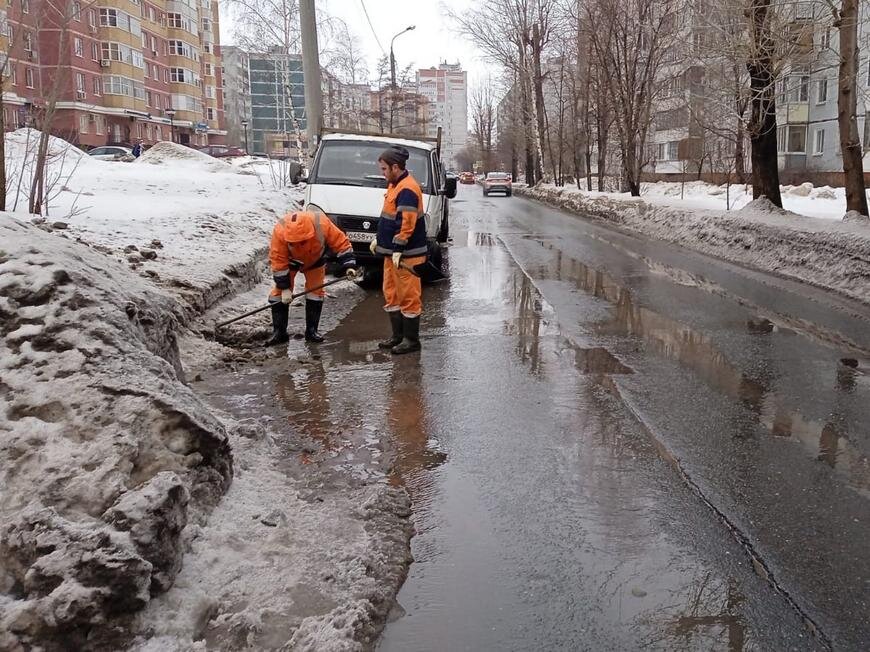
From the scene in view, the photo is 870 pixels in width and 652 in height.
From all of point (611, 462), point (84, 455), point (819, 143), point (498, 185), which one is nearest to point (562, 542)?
point (611, 462)

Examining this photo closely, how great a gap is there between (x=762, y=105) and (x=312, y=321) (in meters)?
11.2

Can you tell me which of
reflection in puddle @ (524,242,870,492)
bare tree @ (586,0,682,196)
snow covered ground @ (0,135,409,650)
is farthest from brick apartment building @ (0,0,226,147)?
snow covered ground @ (0,135,409,650)

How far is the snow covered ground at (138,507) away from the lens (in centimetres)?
261

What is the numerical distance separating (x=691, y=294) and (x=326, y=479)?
7472 mm

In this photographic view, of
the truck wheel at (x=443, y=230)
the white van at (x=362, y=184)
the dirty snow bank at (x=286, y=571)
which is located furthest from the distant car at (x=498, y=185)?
the dirty snow bank at (x=286, y=571)

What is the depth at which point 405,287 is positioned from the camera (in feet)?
22.9

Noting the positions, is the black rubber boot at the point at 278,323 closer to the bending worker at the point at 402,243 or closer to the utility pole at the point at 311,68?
the bending worker at the point at 402,243

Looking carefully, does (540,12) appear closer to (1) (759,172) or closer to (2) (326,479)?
(1) (759,172)

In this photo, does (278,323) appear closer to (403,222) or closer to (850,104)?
(403,222)

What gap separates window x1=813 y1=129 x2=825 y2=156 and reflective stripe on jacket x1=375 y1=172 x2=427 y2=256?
42.3m

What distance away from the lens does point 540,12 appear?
1651 inches

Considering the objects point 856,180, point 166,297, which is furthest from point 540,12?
point 166,297

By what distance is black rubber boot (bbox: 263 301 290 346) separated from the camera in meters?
7.49

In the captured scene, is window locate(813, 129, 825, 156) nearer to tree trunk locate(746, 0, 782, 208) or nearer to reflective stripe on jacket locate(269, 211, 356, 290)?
tree trunk locate(746, 0, 782, 208)
